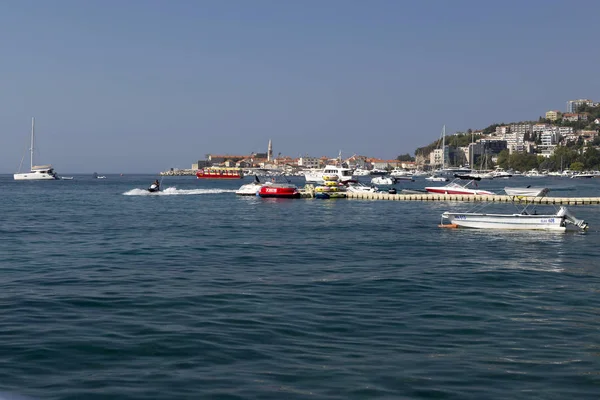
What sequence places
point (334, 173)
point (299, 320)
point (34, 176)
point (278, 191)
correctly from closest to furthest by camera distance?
point (299, 320), point (278, 191), point (334, 173), point (34, 176)

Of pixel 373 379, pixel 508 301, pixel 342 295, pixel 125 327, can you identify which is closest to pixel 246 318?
pixel 125 327

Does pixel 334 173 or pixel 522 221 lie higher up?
pixel 334 173

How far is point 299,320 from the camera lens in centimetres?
1244

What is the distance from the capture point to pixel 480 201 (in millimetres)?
60688

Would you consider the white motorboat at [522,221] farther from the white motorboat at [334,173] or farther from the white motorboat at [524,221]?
the white motorboat at [334,173]

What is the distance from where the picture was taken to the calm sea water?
347 inches

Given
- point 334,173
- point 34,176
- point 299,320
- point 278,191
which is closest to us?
point 299,320

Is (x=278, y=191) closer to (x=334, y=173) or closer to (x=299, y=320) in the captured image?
(x=334, y=173)

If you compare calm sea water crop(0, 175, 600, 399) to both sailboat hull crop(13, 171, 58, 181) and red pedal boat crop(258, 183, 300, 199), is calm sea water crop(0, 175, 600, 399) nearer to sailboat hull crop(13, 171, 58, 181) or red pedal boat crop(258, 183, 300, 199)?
red pedal boat crop(258, 183, 300, 199)

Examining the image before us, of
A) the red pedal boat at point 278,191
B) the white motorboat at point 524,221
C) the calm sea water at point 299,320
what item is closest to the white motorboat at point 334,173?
the red pedal boat at point 278,191

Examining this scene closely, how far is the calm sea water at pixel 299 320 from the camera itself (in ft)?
28.9

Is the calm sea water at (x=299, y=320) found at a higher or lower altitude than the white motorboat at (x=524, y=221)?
lower

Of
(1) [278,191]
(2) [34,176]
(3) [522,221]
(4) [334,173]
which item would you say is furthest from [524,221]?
(2) [34,176]

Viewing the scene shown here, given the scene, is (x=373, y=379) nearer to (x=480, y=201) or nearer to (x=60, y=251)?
(x=60, y=251)
